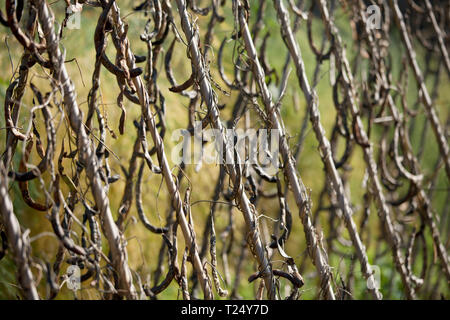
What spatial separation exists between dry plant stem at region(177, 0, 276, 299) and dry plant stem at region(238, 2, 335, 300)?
0.40ft

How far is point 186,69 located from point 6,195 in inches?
48.9

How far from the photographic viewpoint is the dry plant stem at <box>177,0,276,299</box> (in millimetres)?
777

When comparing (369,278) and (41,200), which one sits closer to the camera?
(369,278)

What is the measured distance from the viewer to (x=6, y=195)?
583mm

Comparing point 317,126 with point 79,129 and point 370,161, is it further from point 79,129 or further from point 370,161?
point 79,129

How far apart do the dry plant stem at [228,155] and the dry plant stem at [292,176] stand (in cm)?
12

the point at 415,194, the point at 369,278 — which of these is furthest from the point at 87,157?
the point at 415,194

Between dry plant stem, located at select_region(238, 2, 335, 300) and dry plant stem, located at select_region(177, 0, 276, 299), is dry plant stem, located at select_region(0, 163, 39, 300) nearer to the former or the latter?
dry plant stem, located at select_region(177, 0, 276, 299)

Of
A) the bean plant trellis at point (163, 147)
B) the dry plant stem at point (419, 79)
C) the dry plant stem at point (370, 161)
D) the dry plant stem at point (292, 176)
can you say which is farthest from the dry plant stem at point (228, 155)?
the dry plant stem at point (419, 79)

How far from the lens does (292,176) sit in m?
0.93

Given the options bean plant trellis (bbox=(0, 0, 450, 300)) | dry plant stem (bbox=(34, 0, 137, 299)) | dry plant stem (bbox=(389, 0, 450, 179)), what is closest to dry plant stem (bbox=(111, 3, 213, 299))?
bean plant trellis (bbox=(0, 0, 450, 300))

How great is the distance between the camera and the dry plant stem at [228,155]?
0.78 m

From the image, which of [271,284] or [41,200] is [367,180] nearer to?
[271,284]

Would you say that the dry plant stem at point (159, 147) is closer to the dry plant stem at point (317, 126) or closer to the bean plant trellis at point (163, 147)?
the bean plant trellis at point (163, 147)
